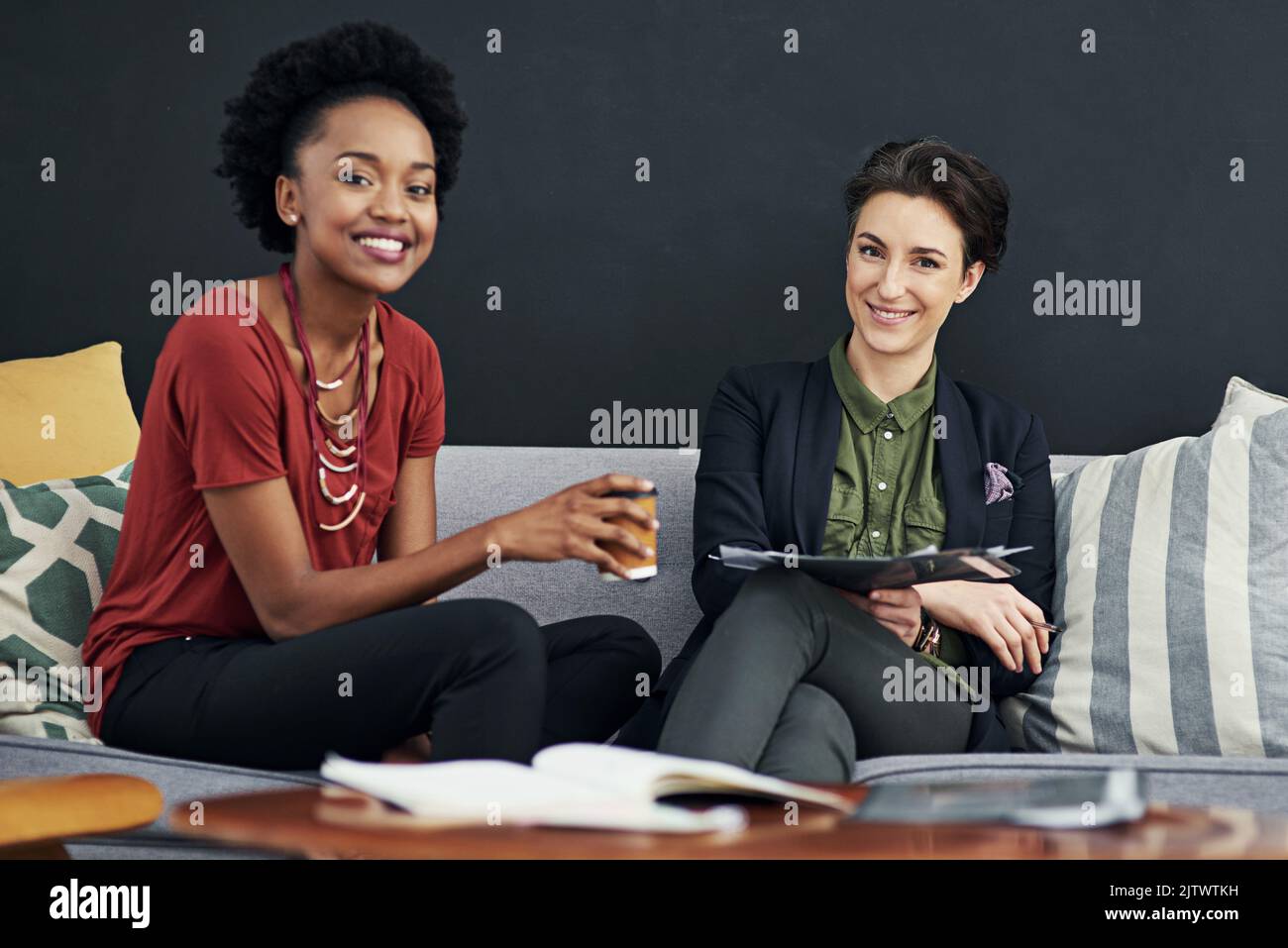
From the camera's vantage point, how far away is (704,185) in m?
2.58

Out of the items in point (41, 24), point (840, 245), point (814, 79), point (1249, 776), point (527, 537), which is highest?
point (41, 24)

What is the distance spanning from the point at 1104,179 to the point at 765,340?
0.73 m

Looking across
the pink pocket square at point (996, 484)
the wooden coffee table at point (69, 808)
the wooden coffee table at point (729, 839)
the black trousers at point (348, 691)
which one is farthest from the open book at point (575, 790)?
the pink pocket square at point (996, 484)

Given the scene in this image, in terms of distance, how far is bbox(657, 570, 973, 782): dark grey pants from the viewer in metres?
1.46

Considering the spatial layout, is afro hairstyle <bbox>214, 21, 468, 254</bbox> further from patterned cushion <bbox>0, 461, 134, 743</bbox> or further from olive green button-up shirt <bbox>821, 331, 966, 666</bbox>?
olive green button-up shirt <bbox>821, 331, 966, 666</bbox>

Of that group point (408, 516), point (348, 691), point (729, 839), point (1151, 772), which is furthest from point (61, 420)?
point (1151, 772)

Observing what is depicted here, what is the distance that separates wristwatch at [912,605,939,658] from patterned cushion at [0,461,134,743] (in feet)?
3.86

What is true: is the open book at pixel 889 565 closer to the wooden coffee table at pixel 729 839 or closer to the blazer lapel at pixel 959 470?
the blazer lapel at pixel 959 470

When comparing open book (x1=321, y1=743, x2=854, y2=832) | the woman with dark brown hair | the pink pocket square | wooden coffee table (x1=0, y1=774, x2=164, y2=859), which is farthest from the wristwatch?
wooden coffee table (x1=0, y1=774, x2=164, y2=859)

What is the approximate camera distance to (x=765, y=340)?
258 centimetres

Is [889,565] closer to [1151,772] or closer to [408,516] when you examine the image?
[1151,772]
